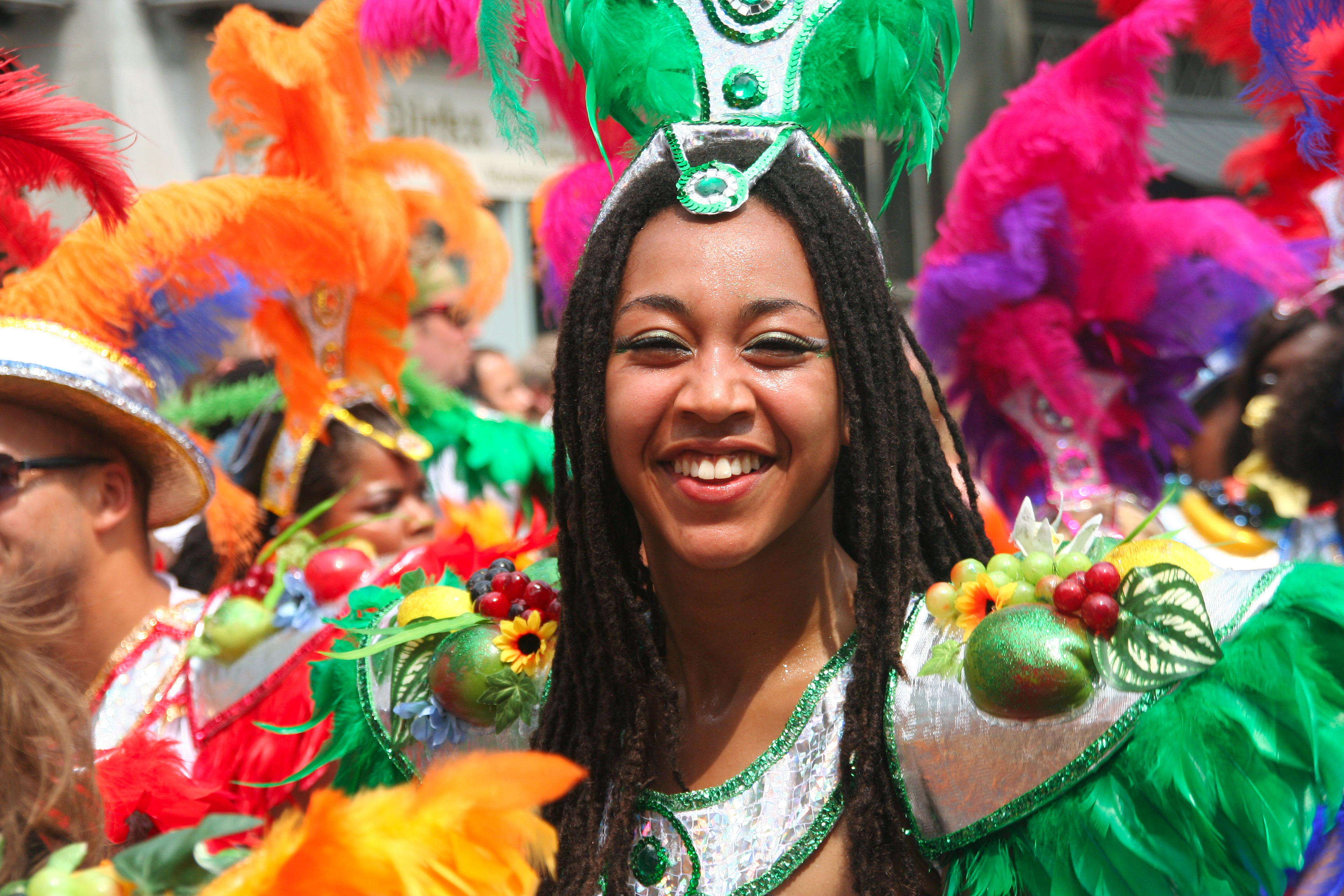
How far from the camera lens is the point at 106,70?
8656mm

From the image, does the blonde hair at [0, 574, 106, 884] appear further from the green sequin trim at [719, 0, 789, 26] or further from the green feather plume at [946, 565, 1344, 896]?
the green sequin trim at [719, 0, 789, 26]

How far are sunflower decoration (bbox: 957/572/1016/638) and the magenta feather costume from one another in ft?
6.66

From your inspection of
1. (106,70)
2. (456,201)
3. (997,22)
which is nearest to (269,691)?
(456,201)

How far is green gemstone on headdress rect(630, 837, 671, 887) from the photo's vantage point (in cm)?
186

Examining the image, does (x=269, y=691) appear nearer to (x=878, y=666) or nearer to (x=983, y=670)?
(x=878, y=666)

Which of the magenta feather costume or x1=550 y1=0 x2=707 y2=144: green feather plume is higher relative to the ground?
x1=550 y1=0 x2=707 y2=144: green feather plume

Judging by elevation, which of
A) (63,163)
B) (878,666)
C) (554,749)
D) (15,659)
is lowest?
(554,749)

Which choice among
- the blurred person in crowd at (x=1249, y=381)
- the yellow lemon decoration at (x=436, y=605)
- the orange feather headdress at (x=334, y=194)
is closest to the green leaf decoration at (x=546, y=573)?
the yellow lemon decoration at (x=436, y=605)

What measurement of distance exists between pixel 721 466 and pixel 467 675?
56 cm

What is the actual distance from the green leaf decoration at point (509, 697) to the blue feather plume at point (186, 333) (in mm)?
1672

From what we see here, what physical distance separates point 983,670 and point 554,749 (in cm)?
71

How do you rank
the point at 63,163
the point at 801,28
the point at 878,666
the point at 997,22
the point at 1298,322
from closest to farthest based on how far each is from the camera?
1. the point at 878,666
2. the point at 801,28
3. the point at 63,163
4. the point at 1298,322
5. the point at 997,22

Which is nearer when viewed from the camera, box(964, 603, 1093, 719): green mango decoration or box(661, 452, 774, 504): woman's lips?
box(964, 603, 1093, 719): green mango decoration

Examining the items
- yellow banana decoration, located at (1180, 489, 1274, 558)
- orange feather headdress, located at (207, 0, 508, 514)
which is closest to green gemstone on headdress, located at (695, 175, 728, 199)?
orange feather headdress, located at (207, 0, 508, 514)
